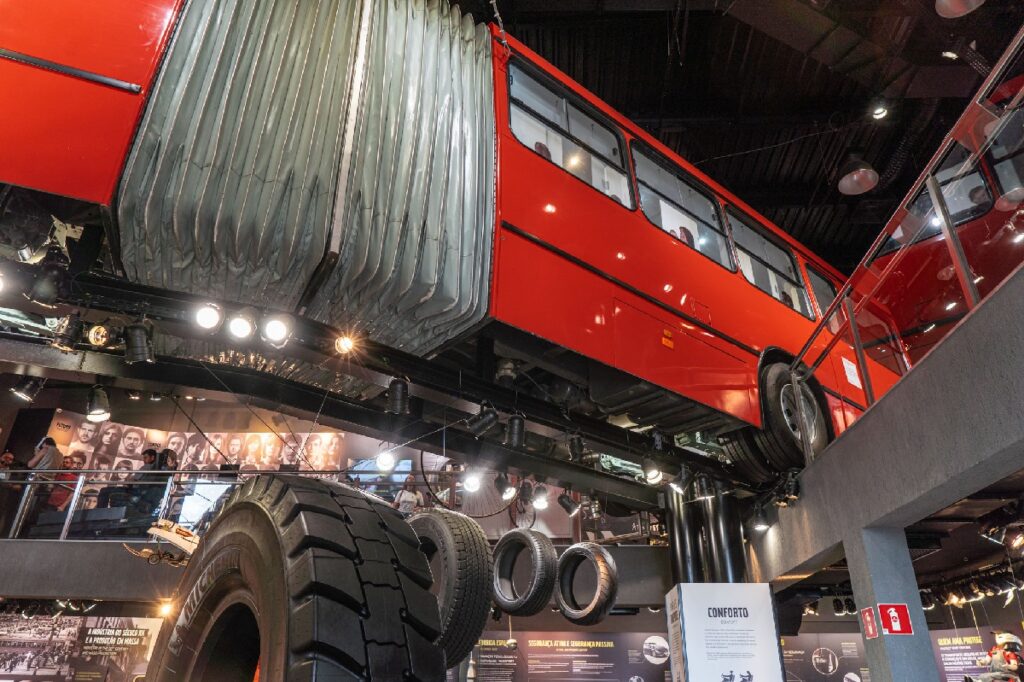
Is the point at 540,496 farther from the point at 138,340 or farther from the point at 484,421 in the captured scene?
the point at 138,340

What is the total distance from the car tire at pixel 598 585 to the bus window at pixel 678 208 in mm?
3226

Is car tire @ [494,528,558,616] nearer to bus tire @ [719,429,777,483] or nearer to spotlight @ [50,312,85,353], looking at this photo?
bus tire @ [719,429,777,483]

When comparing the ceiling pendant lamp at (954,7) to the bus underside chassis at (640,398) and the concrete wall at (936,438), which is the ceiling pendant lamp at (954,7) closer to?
the bus underside chassis at (640,398)

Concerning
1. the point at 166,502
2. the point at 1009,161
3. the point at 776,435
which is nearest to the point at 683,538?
the point at 776,435

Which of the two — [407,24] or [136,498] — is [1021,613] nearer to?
[407,24]

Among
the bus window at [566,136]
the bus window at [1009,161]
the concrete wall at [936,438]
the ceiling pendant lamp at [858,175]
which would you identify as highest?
the ceiling pendant lamp at [858,175]

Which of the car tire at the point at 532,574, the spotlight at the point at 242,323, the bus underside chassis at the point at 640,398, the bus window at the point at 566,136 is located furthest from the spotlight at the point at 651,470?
the spotlight at the point at 242,323

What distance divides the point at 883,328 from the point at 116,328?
533 cm

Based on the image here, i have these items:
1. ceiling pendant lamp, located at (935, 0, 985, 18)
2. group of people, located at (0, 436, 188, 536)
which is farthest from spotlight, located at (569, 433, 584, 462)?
group of people, located at (0, 436, 188, 536)

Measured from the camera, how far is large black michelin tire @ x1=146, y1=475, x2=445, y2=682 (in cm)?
132

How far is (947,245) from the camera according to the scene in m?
3.50

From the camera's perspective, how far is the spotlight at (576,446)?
5.53 metres

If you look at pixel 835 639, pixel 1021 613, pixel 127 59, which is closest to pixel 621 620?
pixel 835 639

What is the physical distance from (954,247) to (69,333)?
496 centimetres
